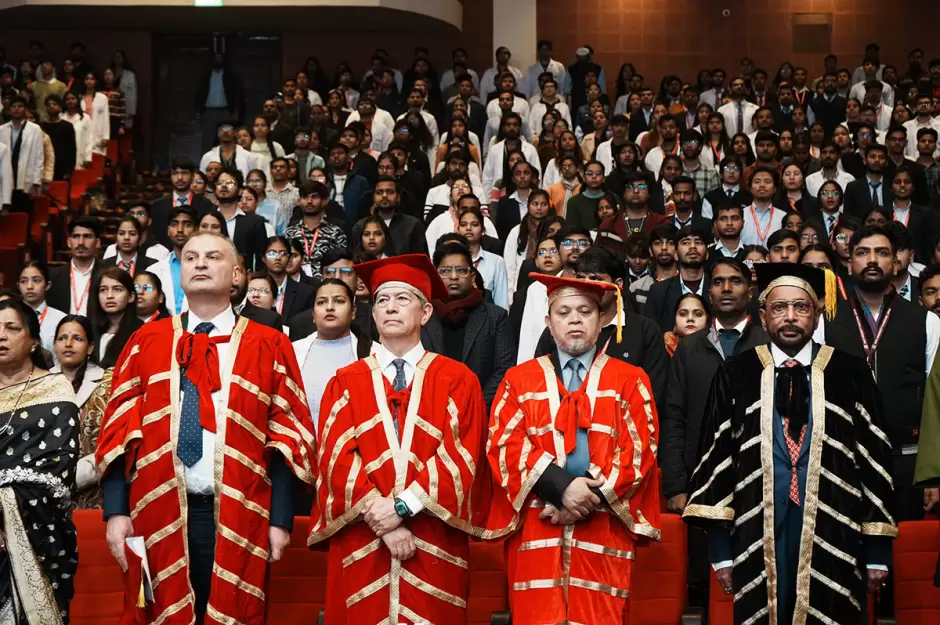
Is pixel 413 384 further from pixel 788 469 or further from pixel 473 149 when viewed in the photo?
pixel 473 149

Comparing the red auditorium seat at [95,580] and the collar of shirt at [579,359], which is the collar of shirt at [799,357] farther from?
Answer: the red auditorium seat at [95,580]

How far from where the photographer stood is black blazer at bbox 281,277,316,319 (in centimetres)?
918

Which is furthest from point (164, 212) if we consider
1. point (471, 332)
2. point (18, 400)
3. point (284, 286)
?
point (18, 400)

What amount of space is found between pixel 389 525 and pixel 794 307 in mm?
1823

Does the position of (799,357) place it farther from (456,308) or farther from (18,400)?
(18,400)

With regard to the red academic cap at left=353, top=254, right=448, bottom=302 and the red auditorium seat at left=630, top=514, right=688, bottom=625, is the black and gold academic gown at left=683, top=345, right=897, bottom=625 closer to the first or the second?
the red auditorium seat at left=630, top=514, right=688, bottom=625

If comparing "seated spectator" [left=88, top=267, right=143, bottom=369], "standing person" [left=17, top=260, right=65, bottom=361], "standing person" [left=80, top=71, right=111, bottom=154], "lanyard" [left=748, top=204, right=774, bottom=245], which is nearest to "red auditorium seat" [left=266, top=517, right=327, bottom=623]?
"seated spectator" [left=88, top=267, right=143, bottom=369]

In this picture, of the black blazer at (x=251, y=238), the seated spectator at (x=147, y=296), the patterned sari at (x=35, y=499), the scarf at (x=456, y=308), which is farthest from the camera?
the black blazer at (x=251, y=238)

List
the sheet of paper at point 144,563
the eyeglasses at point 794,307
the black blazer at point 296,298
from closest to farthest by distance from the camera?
the sheet of paper at point 144,563 → the eyeglasses at point 794,307 → the black blazer at point 296,298

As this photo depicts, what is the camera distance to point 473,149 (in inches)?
577

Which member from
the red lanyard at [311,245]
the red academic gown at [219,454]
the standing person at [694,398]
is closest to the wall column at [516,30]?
the red lanyard at [311,245]

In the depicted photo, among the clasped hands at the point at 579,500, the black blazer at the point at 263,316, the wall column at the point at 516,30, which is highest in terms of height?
the wall column at the point at 516,30

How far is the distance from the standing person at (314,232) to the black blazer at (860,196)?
492cm

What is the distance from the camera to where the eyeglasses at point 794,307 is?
505cm
